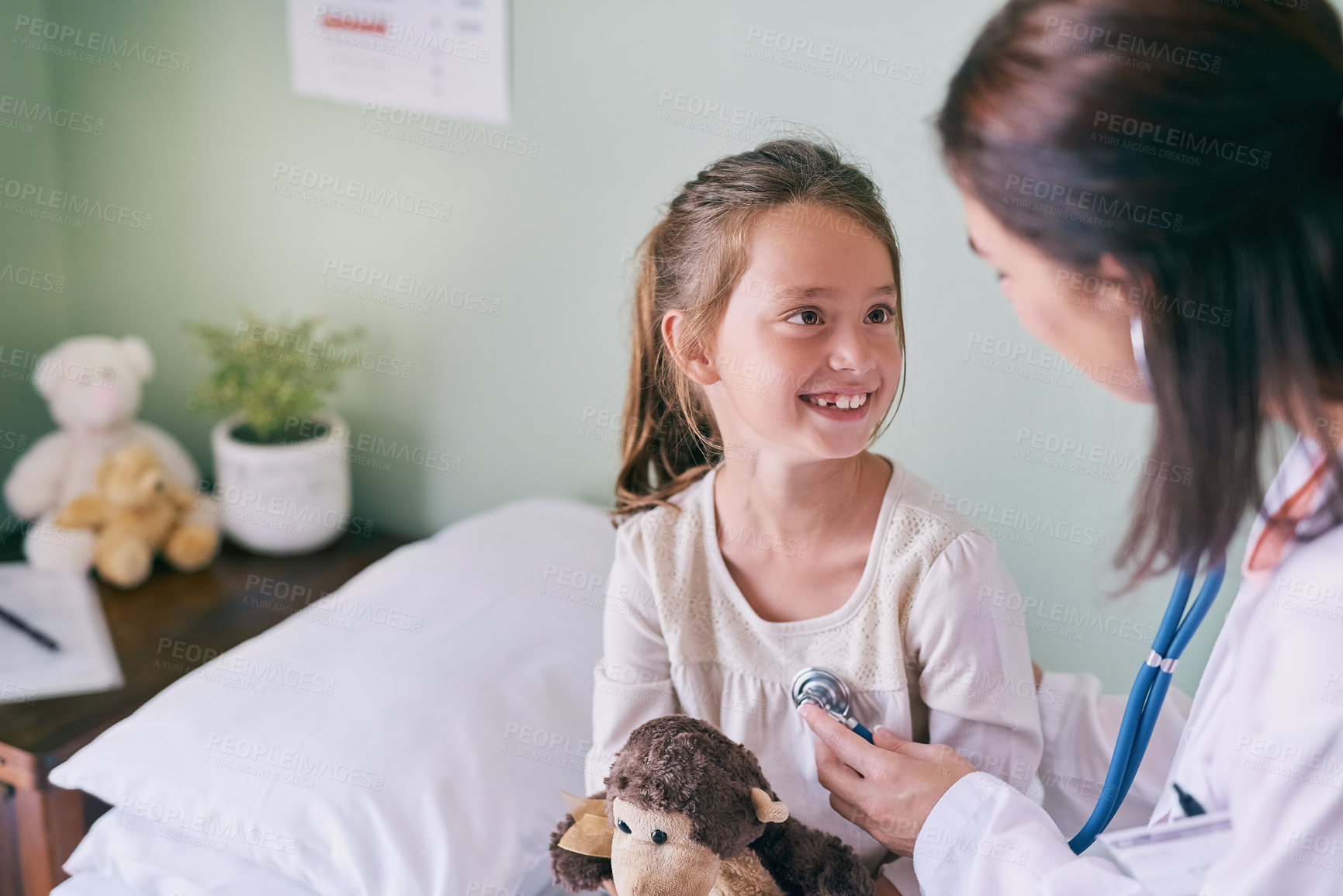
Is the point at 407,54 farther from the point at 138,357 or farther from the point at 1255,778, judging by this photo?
the point at 1255,778

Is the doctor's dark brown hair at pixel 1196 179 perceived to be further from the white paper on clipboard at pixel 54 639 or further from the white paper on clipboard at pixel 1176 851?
the white paper on clipboard at pixel 54 639

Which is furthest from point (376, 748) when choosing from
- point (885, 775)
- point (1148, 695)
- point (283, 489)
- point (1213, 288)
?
point (1213, 288)

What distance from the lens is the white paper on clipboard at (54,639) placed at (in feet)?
4.72

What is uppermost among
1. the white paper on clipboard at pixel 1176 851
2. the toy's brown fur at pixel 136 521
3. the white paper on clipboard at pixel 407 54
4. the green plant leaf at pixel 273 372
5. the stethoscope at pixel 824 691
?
the white paper on clipboard at pixel 407 54

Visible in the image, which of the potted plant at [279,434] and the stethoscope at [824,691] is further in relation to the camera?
the potted plant at [279,434]

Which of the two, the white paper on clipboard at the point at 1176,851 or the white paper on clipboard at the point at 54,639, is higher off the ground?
the white paper on clipboard at the point at 1176,851

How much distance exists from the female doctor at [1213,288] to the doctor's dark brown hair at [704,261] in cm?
25

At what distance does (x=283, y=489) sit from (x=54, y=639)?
40 cm

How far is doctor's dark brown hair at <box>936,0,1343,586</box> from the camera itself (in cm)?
60

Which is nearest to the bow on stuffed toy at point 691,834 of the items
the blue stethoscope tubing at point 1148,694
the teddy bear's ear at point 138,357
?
the blue stethoscope tubing at point 1148,694

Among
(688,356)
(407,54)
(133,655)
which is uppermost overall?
(407,54)

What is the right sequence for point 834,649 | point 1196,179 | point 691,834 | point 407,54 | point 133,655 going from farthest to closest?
point 407,54 → point 133,655 → point 834,649 → point 691,834 → point 1196,179

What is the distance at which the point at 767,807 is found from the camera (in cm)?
89

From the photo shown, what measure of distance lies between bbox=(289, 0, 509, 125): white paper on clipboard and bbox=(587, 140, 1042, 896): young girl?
631mm
